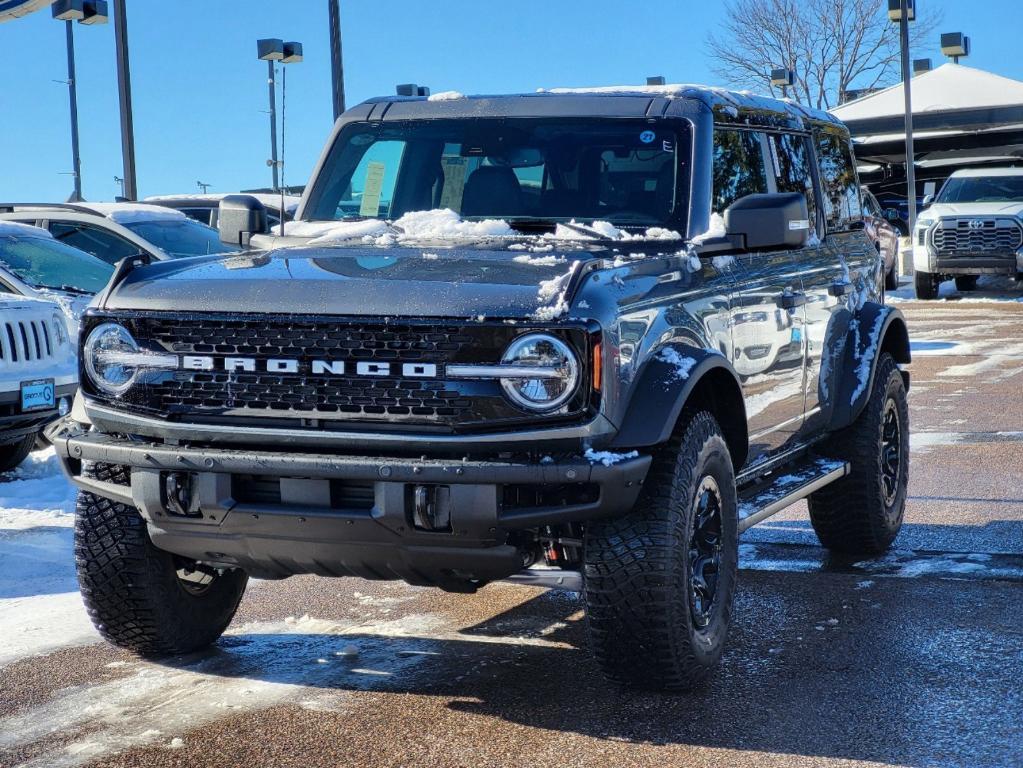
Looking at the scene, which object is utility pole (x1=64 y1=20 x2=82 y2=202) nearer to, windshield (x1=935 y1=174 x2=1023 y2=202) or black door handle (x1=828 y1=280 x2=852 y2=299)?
windshield (x1=935 y1=174 x2=1023 y2=202)

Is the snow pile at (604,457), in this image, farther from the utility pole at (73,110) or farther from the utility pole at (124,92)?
the utility pole at (73,110)

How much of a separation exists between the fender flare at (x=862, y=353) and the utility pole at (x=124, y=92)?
15873mm

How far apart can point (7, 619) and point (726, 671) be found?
112 inches

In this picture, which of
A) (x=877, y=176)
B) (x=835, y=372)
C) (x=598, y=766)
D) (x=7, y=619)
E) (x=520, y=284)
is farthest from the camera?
(x=877, y=176)

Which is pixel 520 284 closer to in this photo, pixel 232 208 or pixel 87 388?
pixel 87 388

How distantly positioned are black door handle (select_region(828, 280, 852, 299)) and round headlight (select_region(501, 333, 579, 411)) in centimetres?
265

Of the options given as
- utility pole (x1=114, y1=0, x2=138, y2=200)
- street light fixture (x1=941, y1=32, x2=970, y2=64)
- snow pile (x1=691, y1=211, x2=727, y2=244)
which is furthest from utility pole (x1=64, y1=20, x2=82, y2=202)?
snow pile (x1=691, y1=211, x2=727, y2=244)

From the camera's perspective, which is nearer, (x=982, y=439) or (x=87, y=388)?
(x=87, y=388)

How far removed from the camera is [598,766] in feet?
13.3

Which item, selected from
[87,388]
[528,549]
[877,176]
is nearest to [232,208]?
[87,388]

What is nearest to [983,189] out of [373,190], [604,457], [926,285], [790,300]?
[926,285]

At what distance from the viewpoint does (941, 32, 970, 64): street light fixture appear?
42.8 m

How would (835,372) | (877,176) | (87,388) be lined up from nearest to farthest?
(87,388) → (835,372) → (877,176)

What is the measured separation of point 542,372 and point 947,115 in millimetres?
34406
